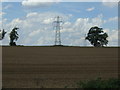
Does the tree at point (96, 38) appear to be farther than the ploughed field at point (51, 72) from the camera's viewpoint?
Yes

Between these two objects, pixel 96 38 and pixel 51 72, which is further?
pixel 96 38

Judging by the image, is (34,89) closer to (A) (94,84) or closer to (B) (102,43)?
(A) (94,84)

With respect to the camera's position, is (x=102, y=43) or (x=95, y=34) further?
(x=95, y=34)

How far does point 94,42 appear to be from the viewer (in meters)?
76.1

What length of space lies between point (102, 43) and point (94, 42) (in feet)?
10.0

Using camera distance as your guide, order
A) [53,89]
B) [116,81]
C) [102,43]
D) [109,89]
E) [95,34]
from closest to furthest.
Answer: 1. [109,89]
2. [116,81]
3. [53,89]
4. [102,43]
5. [95,34]

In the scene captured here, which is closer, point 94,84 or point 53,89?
point 94,84

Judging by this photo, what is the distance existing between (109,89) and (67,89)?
52.7 inches

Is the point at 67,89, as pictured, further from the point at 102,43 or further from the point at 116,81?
the point at 102,43

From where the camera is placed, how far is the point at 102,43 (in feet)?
241

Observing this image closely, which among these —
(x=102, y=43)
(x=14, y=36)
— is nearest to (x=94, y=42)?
(x=102, y=43)

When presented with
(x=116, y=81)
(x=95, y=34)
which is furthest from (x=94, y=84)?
(x=95, y=34)

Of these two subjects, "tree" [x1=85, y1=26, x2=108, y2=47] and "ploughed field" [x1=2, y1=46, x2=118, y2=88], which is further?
"tree" [x1=85, y1=26, x2=108, y2=47]

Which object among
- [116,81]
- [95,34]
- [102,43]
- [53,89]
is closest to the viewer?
[116,81]
